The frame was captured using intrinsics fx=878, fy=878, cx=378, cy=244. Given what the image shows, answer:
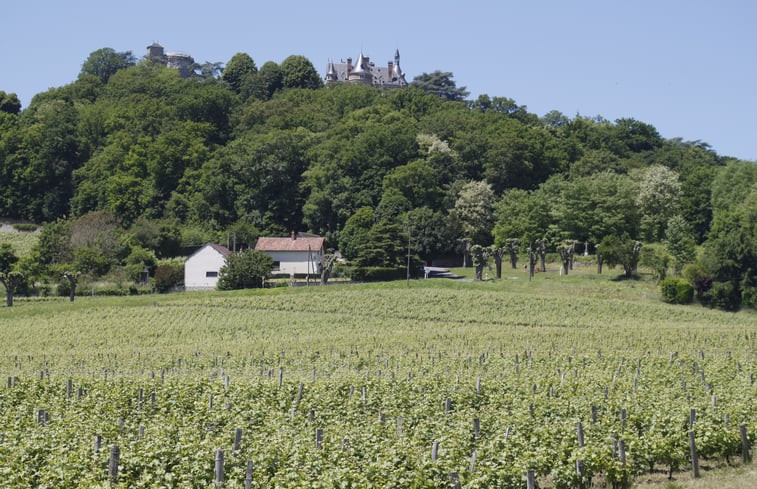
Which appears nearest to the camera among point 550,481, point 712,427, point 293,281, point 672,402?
point 550,481

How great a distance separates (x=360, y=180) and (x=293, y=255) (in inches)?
686

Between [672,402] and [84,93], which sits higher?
[84,93]

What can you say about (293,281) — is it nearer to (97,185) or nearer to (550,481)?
(97,185)

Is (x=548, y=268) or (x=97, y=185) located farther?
(x=97, y=185)

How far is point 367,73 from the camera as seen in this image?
627ft

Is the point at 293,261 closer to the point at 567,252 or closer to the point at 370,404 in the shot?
the point at 567,252

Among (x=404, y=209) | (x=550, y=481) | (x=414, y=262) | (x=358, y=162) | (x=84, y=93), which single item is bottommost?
(x=550, y=481)

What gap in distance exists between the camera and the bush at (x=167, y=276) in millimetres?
74562

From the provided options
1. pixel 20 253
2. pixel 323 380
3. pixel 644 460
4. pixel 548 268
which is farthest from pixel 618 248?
pixel 20 253

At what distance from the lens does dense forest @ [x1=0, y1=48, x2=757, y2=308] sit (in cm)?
8081

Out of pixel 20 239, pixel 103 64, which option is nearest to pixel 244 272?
pixel 20 239

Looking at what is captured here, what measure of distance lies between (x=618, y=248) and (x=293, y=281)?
Answer: 2762 centimetres

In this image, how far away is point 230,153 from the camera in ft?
343

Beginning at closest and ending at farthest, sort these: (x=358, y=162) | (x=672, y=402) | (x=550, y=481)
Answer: (x=550, y=481) → (x=672, y=402) → (x=358, y=162)
